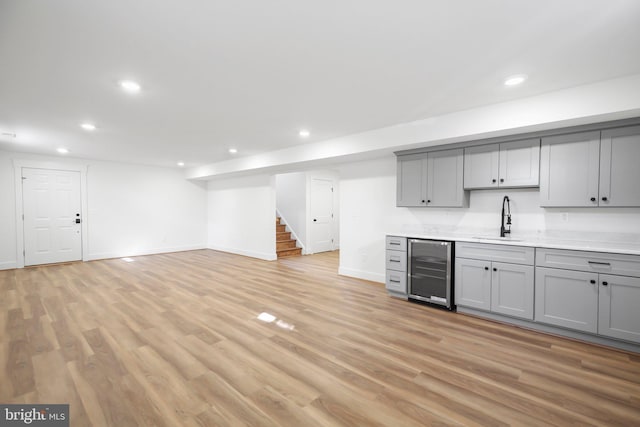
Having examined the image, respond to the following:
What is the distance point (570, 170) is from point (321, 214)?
19.3 feet

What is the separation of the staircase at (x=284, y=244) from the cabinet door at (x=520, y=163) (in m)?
5.46

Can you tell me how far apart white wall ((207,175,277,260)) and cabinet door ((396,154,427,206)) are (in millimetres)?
3682

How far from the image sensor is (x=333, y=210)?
341 inches

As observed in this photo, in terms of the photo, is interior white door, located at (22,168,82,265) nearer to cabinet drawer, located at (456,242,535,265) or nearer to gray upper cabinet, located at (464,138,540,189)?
cabinet drawer, located at (456,242,535,265)

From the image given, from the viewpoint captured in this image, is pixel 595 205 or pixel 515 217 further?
pixel 515 217

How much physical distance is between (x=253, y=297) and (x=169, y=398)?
2.23 meters

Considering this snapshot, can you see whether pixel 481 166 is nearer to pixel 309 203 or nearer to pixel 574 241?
pixel 574 241

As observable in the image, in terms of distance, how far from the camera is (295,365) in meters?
2.43

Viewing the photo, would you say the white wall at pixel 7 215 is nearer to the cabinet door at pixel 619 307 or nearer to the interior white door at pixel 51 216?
the interior white door at pixel 51 216

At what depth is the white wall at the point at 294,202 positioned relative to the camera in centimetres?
807

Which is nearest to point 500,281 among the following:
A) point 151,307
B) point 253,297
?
point 253,297

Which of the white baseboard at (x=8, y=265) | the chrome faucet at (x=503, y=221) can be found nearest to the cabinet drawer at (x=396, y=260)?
the chrome faucet at (x=503, y=221)

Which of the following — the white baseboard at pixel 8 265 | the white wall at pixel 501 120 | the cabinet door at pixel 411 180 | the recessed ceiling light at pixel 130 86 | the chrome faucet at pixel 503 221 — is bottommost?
the white baseboard at pixel 8 265

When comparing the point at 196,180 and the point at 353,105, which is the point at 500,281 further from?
the point at 196,180
